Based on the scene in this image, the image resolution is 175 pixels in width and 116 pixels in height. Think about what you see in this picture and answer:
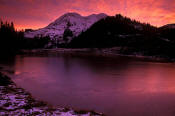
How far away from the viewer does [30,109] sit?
1083 centimetres

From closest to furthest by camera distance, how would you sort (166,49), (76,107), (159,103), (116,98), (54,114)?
(54,114)
(76,107)
(159,103)
(116,98)
(166,49)

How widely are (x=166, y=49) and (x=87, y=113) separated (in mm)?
109187

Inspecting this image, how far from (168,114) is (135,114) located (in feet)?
10.1

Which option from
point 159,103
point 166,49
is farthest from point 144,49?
point 159,103

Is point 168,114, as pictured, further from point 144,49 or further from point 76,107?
point 144,49

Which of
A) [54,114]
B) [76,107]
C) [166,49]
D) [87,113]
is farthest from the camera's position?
[166,49]

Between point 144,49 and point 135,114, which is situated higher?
point 144,49

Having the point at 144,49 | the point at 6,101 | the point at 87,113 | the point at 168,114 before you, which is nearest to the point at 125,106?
the point at 168,114

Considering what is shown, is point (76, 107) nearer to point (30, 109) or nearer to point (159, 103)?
point (30, 109)

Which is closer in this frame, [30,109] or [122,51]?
[30,109]

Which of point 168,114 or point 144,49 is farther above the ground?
point 144,49

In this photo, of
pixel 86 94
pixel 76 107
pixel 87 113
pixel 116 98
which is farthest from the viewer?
pixel 86 94

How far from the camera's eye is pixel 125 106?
14008mm

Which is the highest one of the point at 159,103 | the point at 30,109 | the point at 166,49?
the point at 166,49
